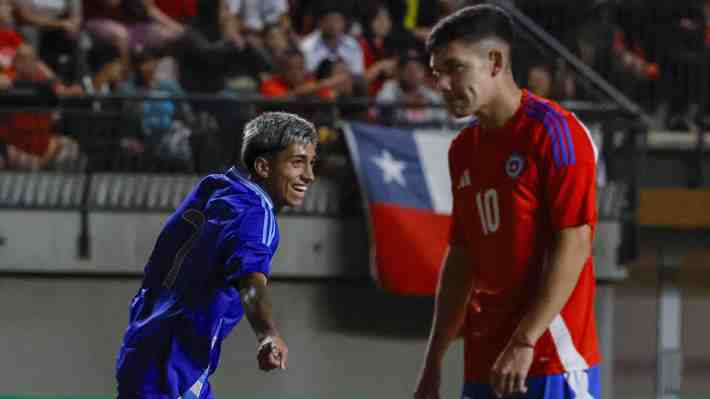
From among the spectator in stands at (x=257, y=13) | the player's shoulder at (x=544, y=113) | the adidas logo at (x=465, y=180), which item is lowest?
the adidas logo at (x=465, y=180)

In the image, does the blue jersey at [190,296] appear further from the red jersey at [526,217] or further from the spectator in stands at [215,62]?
the spectator in stands at [215,62]

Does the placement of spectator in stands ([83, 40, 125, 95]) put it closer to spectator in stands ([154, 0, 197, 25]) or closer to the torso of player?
spectator in stands ([154, 0, 197, 25])

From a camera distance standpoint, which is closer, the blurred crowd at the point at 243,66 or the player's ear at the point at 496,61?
the player's ear at the point at 496,61

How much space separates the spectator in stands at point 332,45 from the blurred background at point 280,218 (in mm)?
39

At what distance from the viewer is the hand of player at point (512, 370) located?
13.7ft

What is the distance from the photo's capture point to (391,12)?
13359mm

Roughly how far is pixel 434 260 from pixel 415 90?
5.71 ft

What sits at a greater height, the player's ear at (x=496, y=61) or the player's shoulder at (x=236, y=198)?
the player's ear at (x=496, y=61)

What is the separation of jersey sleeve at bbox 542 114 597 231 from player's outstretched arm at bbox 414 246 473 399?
0.53 metres

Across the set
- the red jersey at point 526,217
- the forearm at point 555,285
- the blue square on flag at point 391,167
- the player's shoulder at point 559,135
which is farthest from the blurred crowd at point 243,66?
the forearm at point 555,285

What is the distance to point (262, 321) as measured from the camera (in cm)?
421

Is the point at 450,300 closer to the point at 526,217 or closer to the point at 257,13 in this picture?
the point at 526,217

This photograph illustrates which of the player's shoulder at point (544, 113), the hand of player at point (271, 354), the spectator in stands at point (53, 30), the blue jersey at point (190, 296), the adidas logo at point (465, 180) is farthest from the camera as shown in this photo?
the spectator in stands at point (53, 30)

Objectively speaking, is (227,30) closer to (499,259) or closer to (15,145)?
(15,145)
